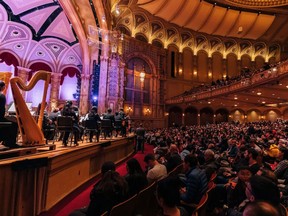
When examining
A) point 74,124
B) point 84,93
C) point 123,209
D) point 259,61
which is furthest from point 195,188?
point 259,61

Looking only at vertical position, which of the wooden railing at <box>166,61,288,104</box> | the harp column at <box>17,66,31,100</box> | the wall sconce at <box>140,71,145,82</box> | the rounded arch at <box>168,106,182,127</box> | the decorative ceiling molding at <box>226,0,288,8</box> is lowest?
the rounded arch at <box>168,106,182,127</box>

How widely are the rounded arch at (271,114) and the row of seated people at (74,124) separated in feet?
88.7

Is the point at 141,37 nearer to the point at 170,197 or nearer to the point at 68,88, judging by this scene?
the point at 68,88

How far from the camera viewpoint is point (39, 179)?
3188 mm

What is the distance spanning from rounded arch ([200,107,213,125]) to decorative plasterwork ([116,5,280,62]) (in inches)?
300

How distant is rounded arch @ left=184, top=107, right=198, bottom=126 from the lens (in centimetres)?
2809

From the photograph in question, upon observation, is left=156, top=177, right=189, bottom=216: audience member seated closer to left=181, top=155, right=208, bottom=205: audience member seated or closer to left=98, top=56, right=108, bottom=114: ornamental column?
left=181, top=155, right=208, bottom=205: audience member seated

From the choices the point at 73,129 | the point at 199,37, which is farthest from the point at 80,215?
the point at 199,37

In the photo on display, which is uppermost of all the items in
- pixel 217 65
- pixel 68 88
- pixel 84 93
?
pixel 217 65

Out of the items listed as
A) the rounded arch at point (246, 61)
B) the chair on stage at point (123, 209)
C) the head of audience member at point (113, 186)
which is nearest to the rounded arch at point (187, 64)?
the rounded arch at point (246, 61)

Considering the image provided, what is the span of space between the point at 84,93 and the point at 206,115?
17.6 metres

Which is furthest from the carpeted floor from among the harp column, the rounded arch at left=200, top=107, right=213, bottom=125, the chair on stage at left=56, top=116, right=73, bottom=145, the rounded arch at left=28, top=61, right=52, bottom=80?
the rounded arch at left=200, top=107, right=213, bottom=125

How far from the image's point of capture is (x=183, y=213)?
2158mm

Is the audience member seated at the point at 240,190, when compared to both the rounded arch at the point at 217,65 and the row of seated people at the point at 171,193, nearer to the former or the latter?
the row of seated people at the point at 171,193
